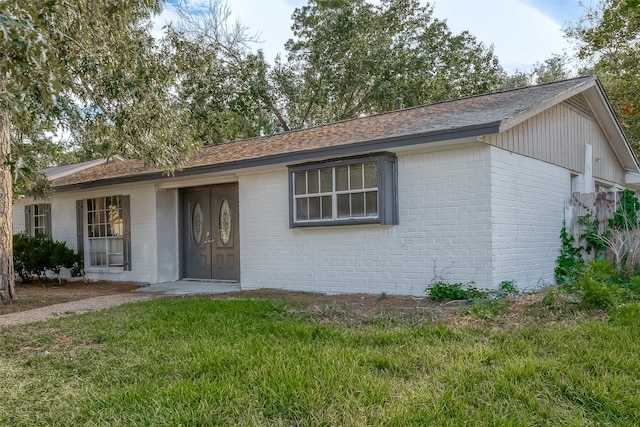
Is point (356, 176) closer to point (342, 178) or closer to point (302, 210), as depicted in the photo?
point (342, 178)

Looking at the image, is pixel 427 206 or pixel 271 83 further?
pixel 271 83

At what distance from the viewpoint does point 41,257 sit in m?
11.3

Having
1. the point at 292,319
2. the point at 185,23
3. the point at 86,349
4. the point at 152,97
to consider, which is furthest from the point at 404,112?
the point at 185,23

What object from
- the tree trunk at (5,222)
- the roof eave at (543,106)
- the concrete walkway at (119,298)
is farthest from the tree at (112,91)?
the roof eave at (543,106)

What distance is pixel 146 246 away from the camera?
10914 mm

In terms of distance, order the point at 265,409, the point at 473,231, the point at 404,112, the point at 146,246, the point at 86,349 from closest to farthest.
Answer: the point at 265,409
the point at 86,349
the point at 473,231
the point at 404,112
the point at 146,246

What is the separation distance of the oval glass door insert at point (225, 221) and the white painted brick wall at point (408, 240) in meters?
1.58

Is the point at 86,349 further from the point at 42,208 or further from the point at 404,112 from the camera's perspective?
the point at 42,208

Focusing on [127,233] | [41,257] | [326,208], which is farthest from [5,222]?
[326,208]

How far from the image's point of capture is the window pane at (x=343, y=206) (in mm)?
7911

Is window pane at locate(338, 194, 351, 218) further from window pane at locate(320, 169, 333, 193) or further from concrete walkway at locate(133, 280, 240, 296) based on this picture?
concrete walkway at locate(133, 280, 240, 296)

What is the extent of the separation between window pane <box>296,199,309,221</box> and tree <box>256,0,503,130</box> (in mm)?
12251

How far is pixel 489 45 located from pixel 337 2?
7.01m

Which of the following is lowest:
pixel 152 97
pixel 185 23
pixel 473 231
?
pixel 473 231
